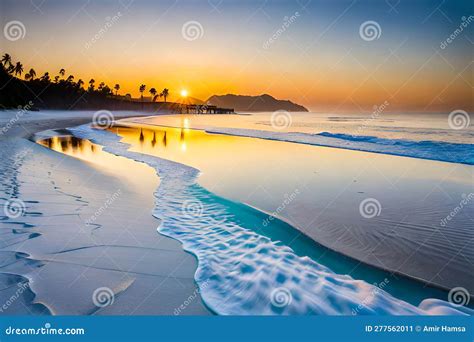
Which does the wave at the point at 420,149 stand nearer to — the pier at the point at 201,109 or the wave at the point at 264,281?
the wave at the point at 264,281

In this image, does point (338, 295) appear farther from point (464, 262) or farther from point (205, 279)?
point (464, 262)

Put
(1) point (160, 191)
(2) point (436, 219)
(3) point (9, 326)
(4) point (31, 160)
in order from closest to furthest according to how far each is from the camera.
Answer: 1. (3) point (9, 326)
2. (2) point (436, 219)
3. (1) point (160, 191)
4. (4) point (31, 160)

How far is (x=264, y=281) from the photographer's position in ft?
10.6

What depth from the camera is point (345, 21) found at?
5430mm

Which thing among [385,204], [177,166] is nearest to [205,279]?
[385,204]

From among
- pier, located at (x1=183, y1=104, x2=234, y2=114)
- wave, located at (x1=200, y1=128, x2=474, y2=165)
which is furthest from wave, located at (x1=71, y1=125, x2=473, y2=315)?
pier, located at (x1=183, y1=104, x2=234, y2=114)

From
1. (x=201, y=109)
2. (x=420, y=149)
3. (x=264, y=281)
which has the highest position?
(x=201, y=109)

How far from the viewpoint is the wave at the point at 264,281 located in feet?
9.82

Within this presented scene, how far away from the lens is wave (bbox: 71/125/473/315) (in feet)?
9.82

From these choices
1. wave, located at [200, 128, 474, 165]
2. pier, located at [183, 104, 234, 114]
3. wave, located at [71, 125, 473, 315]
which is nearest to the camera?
wave, located at [71, 125, 473, 315]

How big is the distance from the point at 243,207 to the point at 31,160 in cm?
625

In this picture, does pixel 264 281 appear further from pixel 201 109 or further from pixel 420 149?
pixel 201 109

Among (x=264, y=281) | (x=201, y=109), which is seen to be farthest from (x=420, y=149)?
(x=201, y=109)

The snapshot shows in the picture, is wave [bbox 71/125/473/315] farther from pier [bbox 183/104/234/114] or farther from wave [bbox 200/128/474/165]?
pier [bbox 183/104/234/114]
